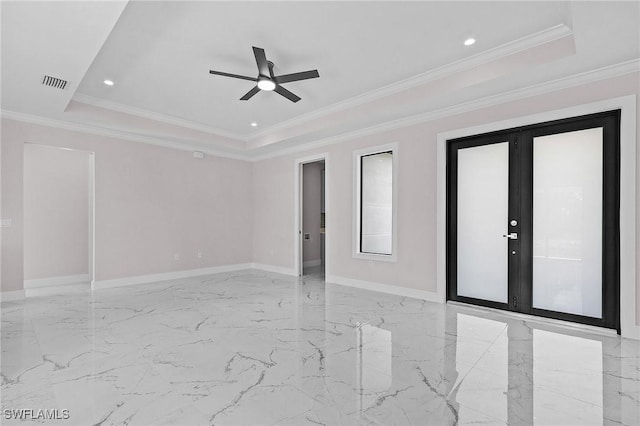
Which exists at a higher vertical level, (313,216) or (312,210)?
(312,210)

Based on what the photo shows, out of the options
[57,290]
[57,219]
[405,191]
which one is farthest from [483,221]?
[57,219]

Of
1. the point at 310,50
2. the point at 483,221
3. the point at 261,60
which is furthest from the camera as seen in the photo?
the point at 483,221

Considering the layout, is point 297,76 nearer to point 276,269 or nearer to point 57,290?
point 276,269

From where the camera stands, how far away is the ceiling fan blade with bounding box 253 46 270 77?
10.1 ft

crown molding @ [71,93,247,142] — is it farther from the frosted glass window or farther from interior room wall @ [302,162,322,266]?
the frosted glass window

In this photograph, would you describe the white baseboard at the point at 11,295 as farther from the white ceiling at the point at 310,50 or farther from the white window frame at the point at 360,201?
the white window frame at the point at 360,201

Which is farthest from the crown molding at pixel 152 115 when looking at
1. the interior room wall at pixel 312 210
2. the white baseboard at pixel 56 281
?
the white baseboard at pixel 56 281

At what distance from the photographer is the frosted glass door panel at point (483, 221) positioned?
4.12 m

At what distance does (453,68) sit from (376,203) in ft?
7.73

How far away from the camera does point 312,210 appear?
27.1ft

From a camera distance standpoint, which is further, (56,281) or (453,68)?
(56,281)

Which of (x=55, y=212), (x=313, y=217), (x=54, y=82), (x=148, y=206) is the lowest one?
(x=313, y=217)

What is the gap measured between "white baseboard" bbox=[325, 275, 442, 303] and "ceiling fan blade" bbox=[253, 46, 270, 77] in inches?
140

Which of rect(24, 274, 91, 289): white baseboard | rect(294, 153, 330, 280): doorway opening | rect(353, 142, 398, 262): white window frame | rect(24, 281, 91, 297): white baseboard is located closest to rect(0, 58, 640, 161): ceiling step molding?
rect(353, 142, 398, 262): white window frame
